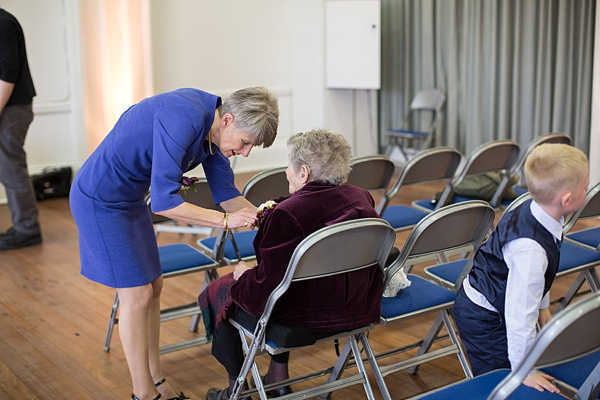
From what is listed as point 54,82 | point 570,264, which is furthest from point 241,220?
point 54,82

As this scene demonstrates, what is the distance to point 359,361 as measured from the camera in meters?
2.62

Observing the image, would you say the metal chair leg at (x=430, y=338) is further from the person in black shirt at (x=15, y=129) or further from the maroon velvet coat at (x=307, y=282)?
the person in black shirt at (x=15, y=129)

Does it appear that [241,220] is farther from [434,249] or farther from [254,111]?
[434,249]

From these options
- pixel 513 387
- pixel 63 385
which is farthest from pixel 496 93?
pixel 513 387

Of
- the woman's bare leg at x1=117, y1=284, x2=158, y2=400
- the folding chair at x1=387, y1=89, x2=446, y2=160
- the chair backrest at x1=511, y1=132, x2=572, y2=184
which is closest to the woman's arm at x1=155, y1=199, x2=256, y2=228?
the woman's bare leg at x1=117, y1=284, x2=158, y2=400

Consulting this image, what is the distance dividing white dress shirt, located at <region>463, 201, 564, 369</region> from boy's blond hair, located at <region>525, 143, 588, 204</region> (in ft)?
0.20

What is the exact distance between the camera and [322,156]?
2.45 meters

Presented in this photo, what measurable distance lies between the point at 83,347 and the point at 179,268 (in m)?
0.65

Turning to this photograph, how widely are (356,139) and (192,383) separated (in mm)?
5520

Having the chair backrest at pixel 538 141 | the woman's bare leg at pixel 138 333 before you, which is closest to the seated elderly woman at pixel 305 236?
the woman's bare leg at pixel 138 333

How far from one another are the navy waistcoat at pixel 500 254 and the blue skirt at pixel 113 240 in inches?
45.0

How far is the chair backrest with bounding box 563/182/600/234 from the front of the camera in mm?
3086

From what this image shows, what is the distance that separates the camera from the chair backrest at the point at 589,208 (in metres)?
3.09

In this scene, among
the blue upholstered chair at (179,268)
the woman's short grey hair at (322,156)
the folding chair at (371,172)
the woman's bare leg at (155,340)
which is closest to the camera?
the woman's short grey hair at (322,156)
